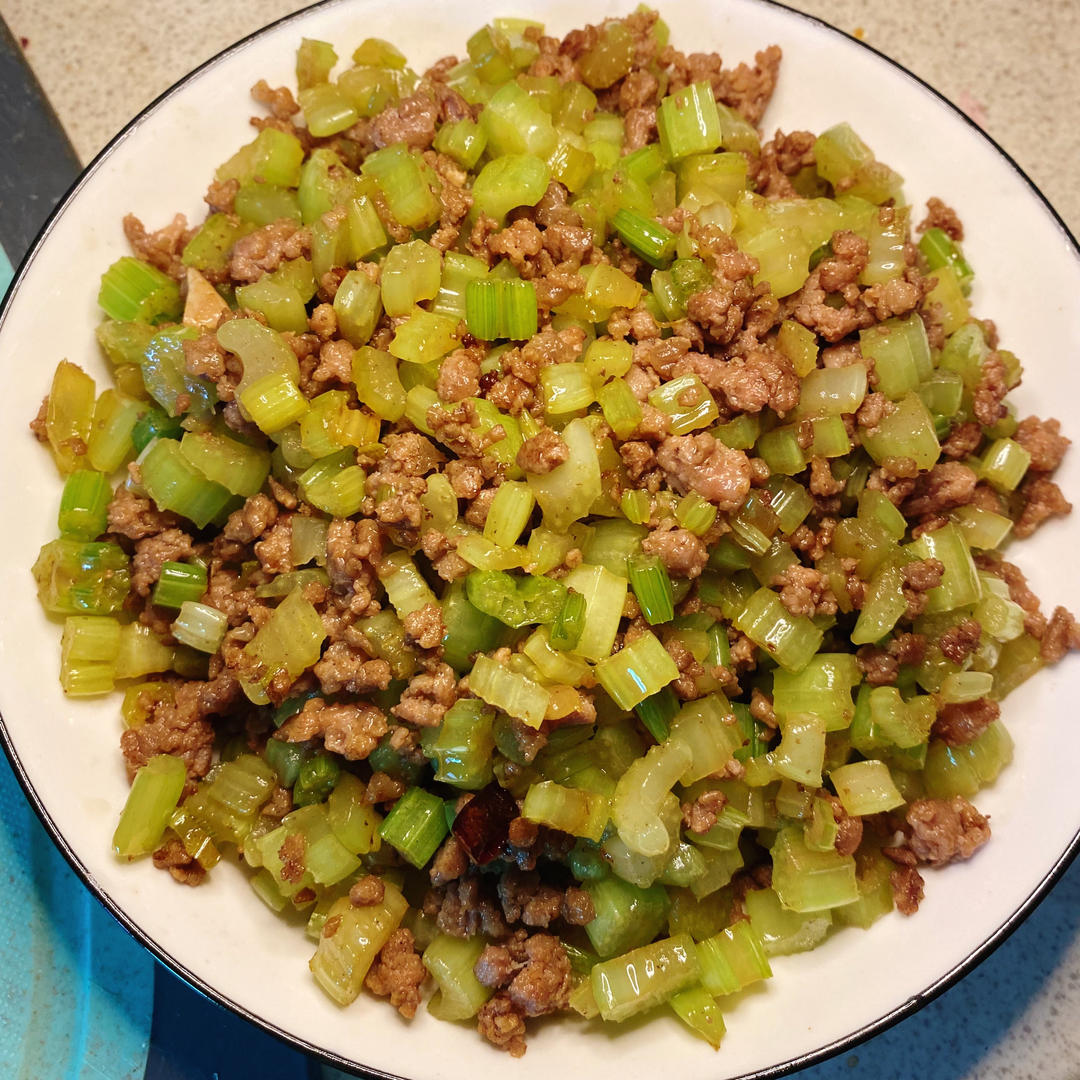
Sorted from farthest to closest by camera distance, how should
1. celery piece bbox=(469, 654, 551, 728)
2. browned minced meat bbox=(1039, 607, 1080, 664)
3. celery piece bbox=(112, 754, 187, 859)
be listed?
1. browned minced meat bbox=(1039, 607, 1080, 664)
2. celery piece bbox=(112, 754, 187, 859)
3. celery piece bbox=(469, 654, 551, 728)

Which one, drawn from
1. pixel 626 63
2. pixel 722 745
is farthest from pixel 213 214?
pixel 722 745

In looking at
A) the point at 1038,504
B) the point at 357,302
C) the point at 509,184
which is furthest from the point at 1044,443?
the point at 357,302

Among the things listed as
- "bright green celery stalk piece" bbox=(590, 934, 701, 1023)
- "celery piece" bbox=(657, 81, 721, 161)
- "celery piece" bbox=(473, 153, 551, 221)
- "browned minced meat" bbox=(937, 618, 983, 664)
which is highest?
"celery piece" bbox=(657, 81, 721, 161)

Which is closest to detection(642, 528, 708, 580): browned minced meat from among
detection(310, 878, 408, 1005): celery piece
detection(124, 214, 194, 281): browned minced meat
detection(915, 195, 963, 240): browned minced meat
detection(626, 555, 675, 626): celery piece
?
detection(626, 555, 675, 626): celery piece

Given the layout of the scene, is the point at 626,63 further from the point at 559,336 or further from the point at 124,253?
the point at 124,253

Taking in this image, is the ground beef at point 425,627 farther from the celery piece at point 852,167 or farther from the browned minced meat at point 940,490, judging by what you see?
the celery piece at point 852,167

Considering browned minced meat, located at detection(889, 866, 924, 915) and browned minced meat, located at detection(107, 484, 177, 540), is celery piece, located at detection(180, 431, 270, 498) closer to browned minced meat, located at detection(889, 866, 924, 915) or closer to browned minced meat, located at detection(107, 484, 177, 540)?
browned minced meat, located at detection(107, 484, 177, 540)
